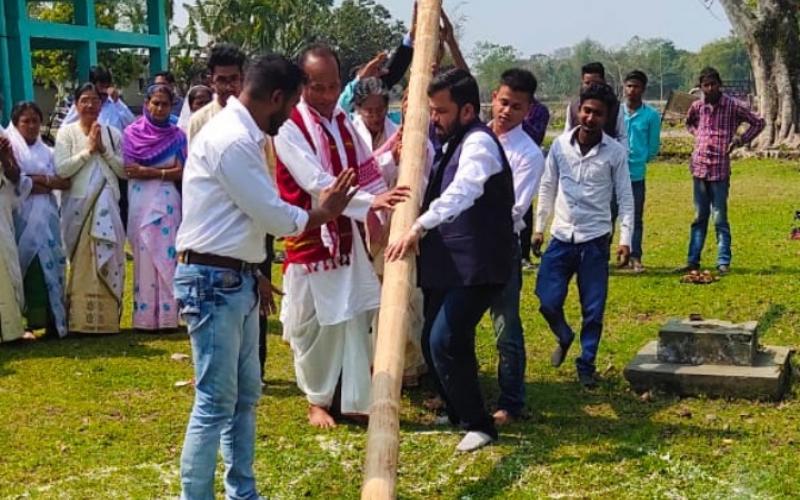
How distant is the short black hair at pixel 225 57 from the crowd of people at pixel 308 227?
0.02m

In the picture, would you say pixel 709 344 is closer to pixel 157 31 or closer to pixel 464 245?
pixel 464 245

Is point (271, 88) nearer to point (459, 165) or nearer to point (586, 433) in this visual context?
point (459, 165)

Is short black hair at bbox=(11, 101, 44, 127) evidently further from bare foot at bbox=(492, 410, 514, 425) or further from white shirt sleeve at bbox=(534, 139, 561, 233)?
bare foot at bbox=(492, 410, 514, 425)

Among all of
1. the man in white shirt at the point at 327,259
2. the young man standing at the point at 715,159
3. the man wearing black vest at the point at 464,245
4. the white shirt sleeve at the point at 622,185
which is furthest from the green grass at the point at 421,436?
the young man standing at the point at 715,159

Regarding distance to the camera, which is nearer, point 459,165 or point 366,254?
point 459,165

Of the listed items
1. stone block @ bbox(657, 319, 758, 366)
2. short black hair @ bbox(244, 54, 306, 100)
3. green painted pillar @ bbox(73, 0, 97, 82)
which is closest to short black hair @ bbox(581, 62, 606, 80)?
stone block @ bbox(657, 319, 758, 366)

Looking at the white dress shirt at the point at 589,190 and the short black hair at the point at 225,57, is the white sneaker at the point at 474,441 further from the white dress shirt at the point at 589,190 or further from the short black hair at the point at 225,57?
the short black hair at the point at 225,57

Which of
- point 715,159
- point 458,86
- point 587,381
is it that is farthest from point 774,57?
point 458,86

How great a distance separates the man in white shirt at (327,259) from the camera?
5258mm

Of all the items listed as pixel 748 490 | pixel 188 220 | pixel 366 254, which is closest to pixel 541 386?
pixel 366 254

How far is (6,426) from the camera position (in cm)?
568

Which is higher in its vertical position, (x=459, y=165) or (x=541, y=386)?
(x=459, y=165)

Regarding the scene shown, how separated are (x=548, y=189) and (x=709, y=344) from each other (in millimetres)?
1313

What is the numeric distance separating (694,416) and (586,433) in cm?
66
